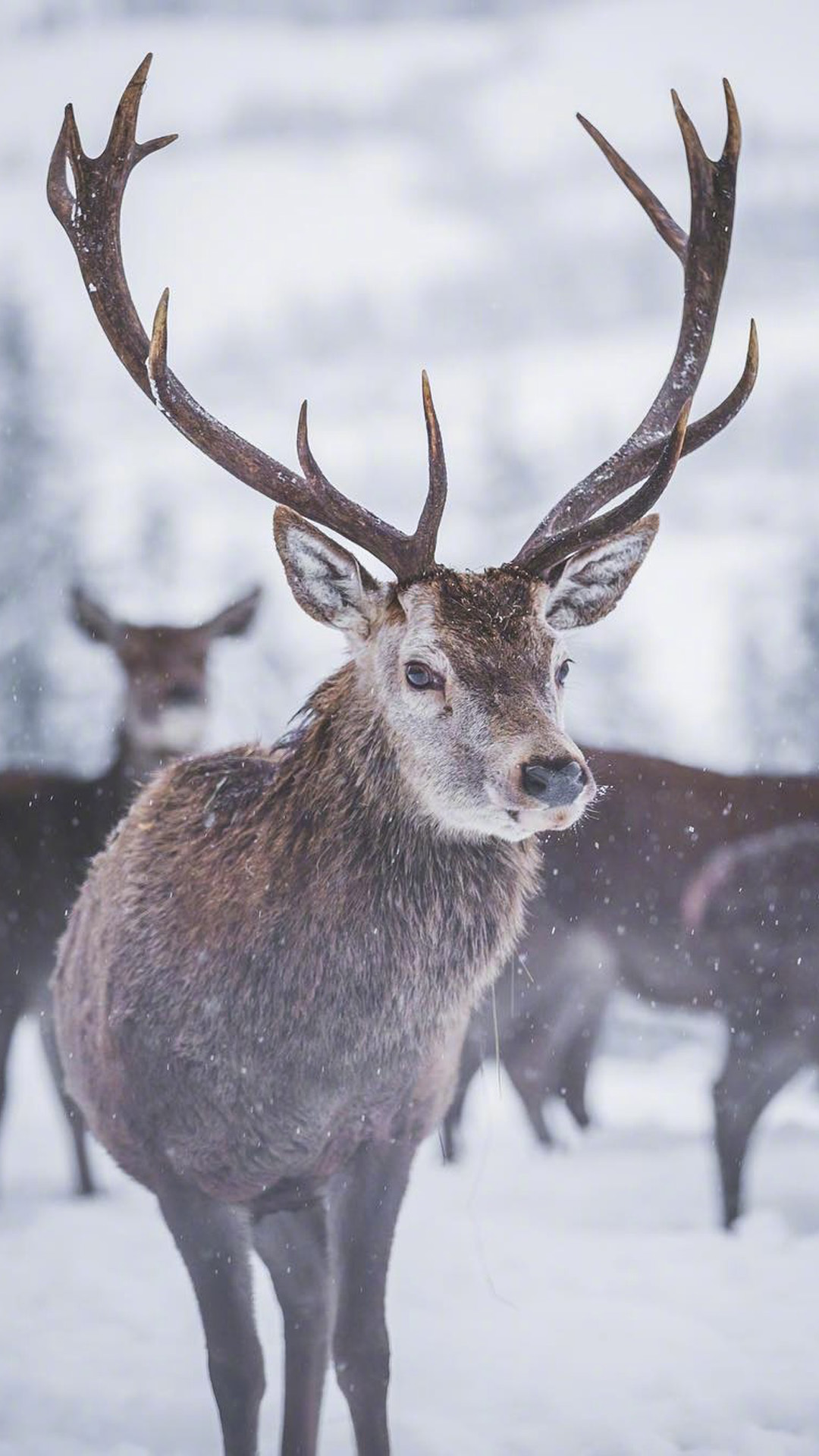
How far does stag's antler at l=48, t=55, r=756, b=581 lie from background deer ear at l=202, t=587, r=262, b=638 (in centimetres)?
275

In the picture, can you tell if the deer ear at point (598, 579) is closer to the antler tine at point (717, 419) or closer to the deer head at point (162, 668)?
the antler tine at point (717, 419)

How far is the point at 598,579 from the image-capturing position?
3.26 metres

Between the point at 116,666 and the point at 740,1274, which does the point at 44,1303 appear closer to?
the point at 740,1274

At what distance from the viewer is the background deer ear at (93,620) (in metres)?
6.42

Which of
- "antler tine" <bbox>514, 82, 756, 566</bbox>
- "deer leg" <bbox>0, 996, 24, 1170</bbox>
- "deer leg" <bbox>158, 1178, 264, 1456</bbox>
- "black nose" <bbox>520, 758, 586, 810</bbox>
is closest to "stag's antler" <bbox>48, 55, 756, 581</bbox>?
"antler tine" <bbox>514, 82, 756, 566</bbox>

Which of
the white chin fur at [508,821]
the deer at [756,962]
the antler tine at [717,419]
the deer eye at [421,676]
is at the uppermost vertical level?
the antler tine at [717,419]

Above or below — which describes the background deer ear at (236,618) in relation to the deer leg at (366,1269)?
above

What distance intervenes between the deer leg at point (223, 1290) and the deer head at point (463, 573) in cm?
98

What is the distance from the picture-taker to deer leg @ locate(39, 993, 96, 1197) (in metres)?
5.48

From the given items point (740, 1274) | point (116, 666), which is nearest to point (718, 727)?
point (116, 666)

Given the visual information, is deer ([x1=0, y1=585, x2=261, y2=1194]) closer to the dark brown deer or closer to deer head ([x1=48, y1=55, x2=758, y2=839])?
the dark brown deer

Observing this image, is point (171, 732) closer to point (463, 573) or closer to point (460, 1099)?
point (460, 1099)

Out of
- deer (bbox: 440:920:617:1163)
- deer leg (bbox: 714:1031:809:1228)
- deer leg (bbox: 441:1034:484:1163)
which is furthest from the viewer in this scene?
deer (bbox: 440:920:617:1163)

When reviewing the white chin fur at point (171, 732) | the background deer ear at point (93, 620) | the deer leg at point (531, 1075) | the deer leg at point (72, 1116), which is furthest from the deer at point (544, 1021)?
the background deer ear at point (93, 620)
